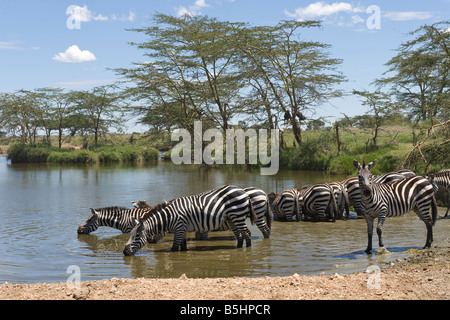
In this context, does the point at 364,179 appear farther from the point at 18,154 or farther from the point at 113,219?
the point at 18,154

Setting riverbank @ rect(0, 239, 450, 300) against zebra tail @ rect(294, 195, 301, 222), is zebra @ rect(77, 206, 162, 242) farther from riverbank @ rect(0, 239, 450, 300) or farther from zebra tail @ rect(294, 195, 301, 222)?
riverbank @ rect(0, 239, 450, 300)

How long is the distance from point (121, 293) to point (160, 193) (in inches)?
525

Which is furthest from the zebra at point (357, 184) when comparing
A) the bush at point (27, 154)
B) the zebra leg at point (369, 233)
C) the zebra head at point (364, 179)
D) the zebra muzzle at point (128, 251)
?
the bush at point (27, 154)

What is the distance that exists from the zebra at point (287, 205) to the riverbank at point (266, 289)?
5.79 meters

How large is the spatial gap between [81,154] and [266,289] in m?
37.1

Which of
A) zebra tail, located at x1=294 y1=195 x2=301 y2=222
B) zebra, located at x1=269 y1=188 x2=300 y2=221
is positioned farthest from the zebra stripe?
zebra tail, located at x1=294 y1=195 x2=301 y2=222

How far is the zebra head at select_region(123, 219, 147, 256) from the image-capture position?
341 inches

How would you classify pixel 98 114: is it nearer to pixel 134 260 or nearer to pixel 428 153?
pixel 428 153

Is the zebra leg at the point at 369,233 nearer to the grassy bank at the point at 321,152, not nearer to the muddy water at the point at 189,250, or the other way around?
the muddy water at the point at 189,250

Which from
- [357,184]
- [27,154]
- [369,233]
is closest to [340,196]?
[357,184]

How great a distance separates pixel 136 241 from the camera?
874 centimetres

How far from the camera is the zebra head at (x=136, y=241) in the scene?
8672 millimetres
